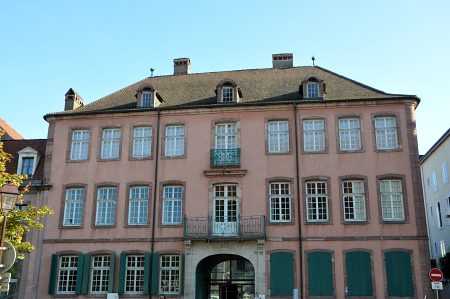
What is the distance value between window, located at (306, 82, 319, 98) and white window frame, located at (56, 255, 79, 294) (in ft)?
44.4

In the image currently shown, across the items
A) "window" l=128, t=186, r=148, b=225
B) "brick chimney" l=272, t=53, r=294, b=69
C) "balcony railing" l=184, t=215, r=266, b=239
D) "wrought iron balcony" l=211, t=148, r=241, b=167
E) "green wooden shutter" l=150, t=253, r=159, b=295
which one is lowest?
"green wooden shutter" l=150, t=253, r=159, b=295

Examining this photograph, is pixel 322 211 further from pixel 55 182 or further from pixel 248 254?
pixel 55 182

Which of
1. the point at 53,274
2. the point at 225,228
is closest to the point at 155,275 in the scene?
the point at 225,228

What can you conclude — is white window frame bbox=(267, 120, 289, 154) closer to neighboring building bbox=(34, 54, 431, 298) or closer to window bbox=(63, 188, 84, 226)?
neighboring building bbox=(34, 54, 431, 298)

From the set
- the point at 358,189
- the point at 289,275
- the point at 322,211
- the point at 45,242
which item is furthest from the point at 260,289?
the point at 45,242

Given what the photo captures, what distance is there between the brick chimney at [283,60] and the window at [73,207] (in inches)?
510

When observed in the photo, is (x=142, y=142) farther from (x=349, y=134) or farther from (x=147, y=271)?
(x=349, y=134)

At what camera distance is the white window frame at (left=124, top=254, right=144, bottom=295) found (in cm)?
2302

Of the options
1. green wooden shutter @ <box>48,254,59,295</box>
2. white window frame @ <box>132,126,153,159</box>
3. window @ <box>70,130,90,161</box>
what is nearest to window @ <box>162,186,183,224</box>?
white window frame @ <box>132,126,153,159</box>

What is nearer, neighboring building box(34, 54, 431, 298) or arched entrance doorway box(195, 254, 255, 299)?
neighboring building box(34, 54, 431, 298)

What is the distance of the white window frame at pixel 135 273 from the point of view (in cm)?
2302

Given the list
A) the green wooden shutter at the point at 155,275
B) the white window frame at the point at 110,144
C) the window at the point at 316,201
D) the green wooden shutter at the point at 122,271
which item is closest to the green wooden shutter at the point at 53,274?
the green wooden shutter at the point at 122,271

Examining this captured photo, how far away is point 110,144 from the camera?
25.3 metres

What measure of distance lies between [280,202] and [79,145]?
34.4 ft
